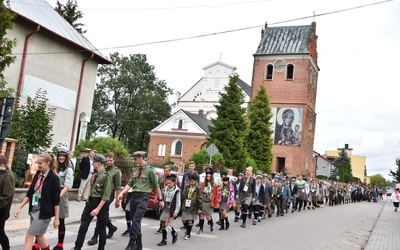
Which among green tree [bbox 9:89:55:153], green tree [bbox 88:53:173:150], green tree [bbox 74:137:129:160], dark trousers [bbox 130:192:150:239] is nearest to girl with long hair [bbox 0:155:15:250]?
dark trousers [bbox 130:192:150:239]

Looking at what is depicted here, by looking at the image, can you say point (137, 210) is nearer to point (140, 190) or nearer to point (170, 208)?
point (140, 190)

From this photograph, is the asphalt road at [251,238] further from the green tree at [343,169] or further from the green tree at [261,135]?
the green tree at [343,169]

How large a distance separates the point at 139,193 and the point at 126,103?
55711 millimetres

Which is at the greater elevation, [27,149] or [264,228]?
[27,149]

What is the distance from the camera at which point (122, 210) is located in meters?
14.2

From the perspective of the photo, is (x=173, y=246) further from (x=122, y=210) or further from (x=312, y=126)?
(x=312, y=126)

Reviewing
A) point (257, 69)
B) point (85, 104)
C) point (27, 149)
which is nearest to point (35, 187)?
point (27, 149)

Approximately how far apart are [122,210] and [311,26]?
44.2 meters

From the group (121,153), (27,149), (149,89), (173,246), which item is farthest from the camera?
(149,89)

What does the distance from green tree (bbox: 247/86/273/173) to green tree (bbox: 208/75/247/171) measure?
5209 mm

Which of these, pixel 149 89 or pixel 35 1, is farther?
pixel 149 89

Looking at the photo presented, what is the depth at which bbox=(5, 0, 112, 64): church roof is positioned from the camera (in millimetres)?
21547

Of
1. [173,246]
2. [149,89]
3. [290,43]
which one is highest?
[290,43]

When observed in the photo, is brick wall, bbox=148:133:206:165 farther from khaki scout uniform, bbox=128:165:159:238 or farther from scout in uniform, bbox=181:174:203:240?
khaki scout uniform, bbox=128:165:159:238
